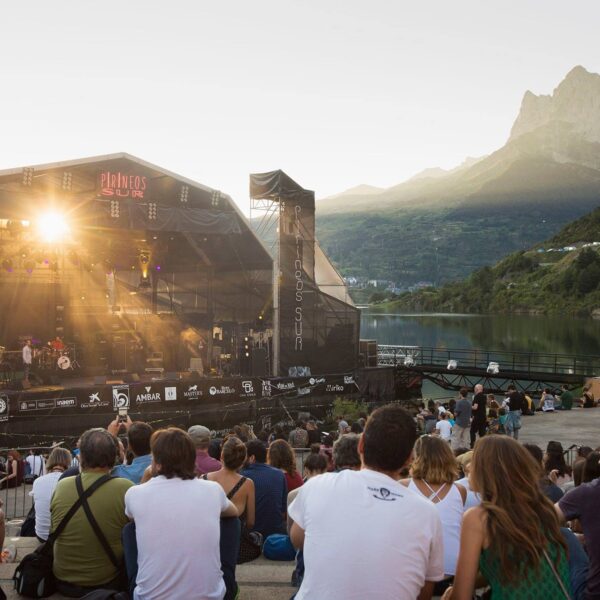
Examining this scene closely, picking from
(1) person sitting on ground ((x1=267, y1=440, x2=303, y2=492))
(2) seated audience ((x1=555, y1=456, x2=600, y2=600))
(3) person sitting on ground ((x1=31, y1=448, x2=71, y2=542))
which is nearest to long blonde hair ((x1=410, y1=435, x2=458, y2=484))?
(2) seated audience ((x1=555, y1=456, x2=600, y2=600))

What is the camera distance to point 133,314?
27.3m

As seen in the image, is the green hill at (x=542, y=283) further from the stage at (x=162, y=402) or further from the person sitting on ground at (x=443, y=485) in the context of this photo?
the person sitting on ground at (x=443, y=485)

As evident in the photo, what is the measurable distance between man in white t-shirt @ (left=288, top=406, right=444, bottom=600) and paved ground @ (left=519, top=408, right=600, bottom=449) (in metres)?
13.6

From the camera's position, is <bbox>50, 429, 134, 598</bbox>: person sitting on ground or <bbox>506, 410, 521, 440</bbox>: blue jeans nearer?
<bbox>50, 429, 134, 598</bbox>: person sitting on ground

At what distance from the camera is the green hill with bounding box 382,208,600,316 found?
4065 inches

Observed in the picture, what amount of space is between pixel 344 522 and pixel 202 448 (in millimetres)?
3531

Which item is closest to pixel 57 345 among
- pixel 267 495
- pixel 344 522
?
pixel 267 495

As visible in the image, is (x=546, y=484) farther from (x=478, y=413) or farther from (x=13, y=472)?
(x=13, y=472)

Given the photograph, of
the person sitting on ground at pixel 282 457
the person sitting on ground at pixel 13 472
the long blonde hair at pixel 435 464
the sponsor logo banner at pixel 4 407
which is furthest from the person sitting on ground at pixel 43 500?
the sponsor logo banner at pixel 4 407

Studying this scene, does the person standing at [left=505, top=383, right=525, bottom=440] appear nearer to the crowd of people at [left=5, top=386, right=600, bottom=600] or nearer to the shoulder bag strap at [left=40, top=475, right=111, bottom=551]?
the crowd of people at [left=5, top=386, right=600, bottom=600]

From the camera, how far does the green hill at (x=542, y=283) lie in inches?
4065

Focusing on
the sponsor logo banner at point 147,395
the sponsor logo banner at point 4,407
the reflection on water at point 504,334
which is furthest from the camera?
the reflection on water at point 504,334

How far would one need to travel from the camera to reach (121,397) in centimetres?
1994

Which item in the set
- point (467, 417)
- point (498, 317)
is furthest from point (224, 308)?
point (498, 317)
